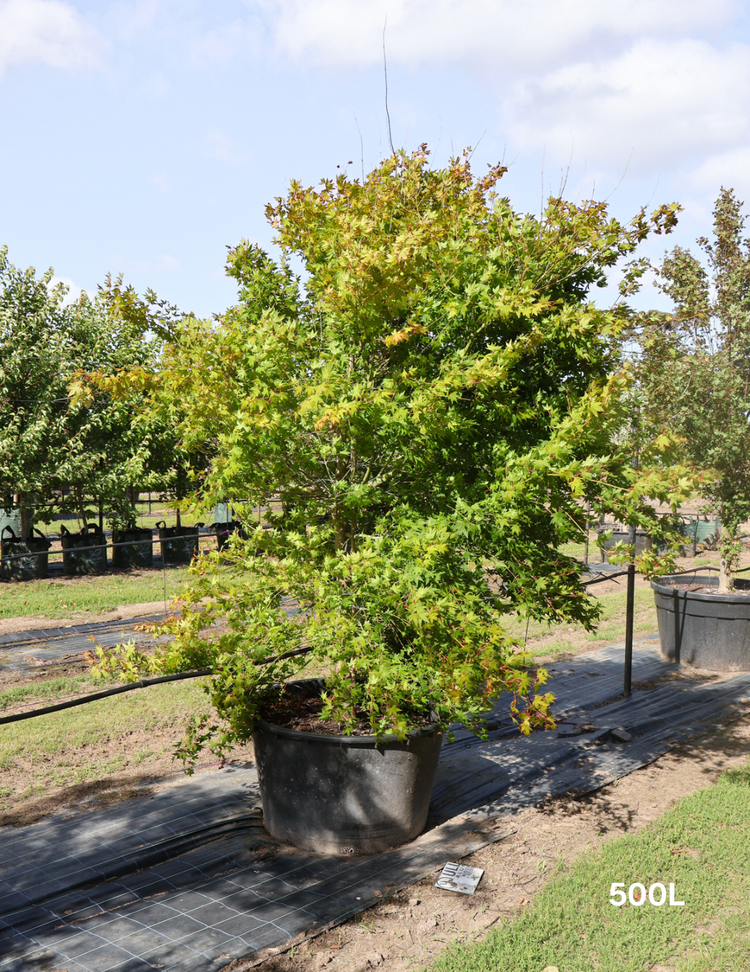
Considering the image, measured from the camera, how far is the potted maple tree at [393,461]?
4.04m

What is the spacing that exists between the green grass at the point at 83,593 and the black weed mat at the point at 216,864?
235 inches

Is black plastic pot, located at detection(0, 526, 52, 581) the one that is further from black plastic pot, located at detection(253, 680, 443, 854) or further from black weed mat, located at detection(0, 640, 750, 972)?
black plastic pot, located at detection(253, 680, 443, 854)

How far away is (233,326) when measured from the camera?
4.50 meters

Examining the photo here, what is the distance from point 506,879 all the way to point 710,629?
5744 millimetres

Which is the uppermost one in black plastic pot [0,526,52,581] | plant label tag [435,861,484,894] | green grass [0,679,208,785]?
black plastic pot [0,526,52,581]

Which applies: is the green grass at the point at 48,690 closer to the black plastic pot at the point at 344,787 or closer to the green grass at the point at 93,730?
the green grass at the point at 93,730

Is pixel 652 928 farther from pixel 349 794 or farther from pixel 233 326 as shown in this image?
pixel 233 326

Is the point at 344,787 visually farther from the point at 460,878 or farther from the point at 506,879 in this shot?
the point at 506,879

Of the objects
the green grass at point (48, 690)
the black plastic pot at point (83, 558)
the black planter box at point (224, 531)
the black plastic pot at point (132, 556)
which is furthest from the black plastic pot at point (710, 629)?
the black plastic pot at point (132, 556)

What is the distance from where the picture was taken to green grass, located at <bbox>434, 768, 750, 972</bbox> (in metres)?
3.59

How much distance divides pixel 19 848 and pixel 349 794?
6.70 ft

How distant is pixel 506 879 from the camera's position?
4340 mm

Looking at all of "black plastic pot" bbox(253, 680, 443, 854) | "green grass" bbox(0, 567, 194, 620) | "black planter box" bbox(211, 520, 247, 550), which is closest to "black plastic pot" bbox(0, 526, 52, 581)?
"green grass" bbox(0, 567, 194, 620)

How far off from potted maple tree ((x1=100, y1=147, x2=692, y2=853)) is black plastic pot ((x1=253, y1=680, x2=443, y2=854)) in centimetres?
1
